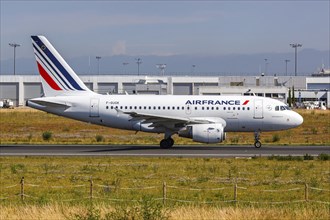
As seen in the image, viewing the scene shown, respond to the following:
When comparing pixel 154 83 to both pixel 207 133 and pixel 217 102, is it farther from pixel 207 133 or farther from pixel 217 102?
pixel 207 133

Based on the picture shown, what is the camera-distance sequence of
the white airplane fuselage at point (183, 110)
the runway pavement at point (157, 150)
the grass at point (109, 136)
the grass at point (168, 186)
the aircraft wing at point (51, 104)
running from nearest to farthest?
the grass at point (168, 186) → the runway pavement at point (157, 150) → the white airplane fuselage at point (183, 110) → the aircraft wing at point (51, 104) → the grass at point (109, 136)

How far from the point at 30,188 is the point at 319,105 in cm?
13955

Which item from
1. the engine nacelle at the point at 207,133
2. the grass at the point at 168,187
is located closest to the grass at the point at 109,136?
the engine nacelle at the point at 207,133

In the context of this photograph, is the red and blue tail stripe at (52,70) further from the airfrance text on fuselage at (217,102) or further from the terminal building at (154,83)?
the terminal building at (154,83)

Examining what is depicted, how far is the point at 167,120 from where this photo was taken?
168 feet

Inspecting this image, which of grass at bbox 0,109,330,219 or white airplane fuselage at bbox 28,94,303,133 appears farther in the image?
white airplane fuselage at bbox 28,94,303,133

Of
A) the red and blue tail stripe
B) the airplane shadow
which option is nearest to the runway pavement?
the airplane shadow

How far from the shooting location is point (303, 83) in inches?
7352

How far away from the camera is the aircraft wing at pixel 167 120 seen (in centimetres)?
5084

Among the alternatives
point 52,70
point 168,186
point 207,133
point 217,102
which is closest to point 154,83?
point 52,70

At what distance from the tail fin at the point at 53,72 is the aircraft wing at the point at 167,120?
5.65m

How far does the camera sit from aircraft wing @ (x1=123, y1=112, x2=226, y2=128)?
5084 cm

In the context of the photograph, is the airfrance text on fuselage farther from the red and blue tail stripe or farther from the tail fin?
the red and blue tail stripe

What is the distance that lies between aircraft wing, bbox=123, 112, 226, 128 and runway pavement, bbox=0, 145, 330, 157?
1778mm
